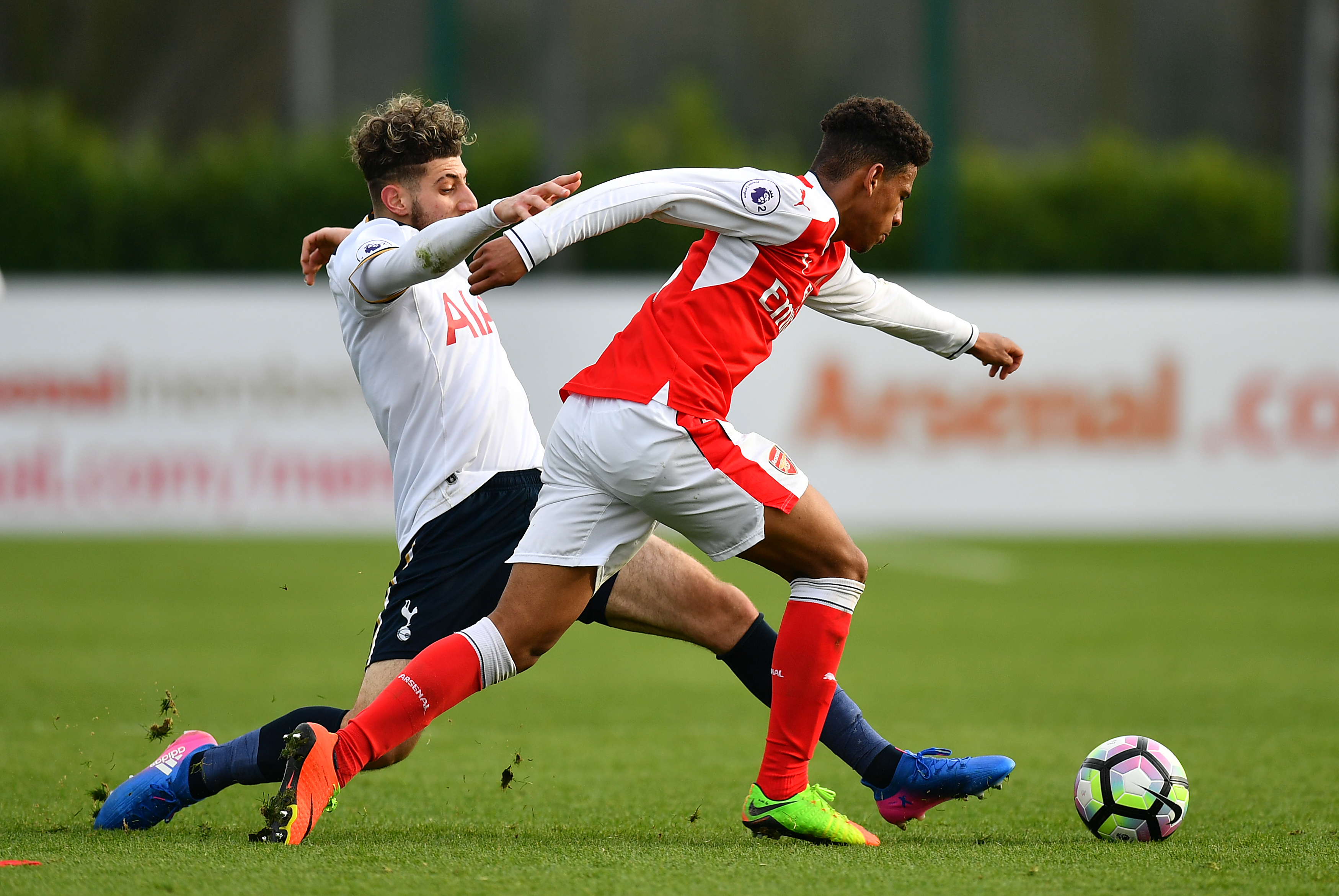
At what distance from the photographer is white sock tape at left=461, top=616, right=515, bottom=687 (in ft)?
13.3

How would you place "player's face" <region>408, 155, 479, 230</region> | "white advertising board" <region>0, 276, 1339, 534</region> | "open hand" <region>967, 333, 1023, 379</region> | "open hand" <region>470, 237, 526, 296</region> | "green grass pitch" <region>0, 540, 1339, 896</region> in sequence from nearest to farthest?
1. "open hand" <region>470, 237, 526, 296</region>
2. "green grass pitch" <region>0, 540, 1339, 896</region>
3. "player's face" <region>408, 155, 479, 230</region>
4. "open hand" <region>967, 333, 1023, 379</region>
5. "white advertising board" <region>0, 276, 1339, 534</region>

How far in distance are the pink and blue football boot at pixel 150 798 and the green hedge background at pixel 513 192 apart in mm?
14012

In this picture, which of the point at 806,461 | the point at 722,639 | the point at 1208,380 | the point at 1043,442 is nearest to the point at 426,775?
the point at 722,639

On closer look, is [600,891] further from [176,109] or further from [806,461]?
[176,109]

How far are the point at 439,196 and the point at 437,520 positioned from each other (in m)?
0.91

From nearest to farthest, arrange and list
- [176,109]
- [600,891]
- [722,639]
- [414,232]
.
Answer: [600,891]
[414,232]
[722,639]
[176,109]

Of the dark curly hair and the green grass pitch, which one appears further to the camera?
the dark curly hair

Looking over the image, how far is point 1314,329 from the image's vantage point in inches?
525

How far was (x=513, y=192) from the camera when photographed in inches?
757

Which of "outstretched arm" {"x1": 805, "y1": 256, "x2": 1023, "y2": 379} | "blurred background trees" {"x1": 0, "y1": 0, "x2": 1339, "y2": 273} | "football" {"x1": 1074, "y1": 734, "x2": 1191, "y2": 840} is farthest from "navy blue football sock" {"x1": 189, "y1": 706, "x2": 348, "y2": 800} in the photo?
"blurred background trees" {"x1": 0, "y1": 0, "x2": 1339, "y2": 273}

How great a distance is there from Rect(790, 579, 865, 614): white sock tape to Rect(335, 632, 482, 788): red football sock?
87 cm

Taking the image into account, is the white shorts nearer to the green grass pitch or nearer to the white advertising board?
the green grass pitch

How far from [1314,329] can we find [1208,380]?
1010 mm

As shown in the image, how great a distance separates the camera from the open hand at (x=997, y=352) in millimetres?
4660
